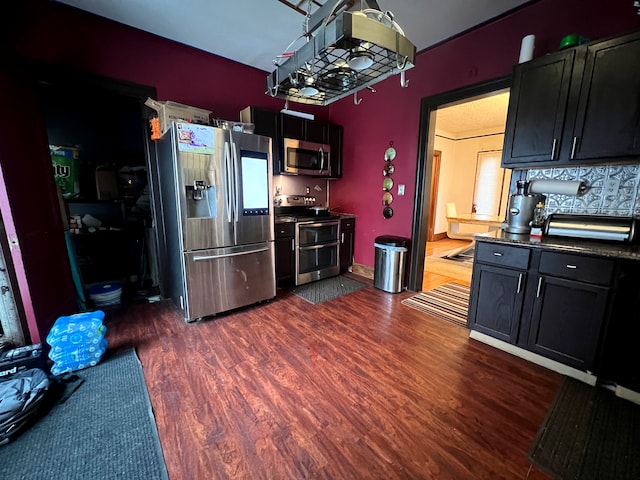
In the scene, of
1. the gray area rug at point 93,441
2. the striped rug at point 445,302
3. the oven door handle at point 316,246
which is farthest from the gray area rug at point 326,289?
the gray area rug at point 93,441

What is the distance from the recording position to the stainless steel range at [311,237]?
3.38 m

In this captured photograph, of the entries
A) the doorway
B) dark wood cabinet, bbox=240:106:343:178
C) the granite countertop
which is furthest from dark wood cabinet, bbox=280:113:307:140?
the granite countertop

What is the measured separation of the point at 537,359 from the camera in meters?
1.92

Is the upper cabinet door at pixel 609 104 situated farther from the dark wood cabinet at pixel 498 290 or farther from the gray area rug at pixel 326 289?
the gray area rug at pixel 326 289

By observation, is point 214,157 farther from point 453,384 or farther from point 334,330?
point 453,384

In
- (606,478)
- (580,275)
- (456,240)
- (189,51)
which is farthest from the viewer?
(456,240)

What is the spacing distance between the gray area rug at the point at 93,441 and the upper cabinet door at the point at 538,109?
3.15 metres

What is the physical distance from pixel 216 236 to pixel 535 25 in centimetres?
335

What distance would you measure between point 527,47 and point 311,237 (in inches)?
108

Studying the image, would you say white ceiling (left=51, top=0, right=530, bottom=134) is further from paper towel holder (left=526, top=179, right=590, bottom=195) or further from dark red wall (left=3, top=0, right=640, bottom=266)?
paper towel holder (left=526, top=179, right=590, bottom=195)

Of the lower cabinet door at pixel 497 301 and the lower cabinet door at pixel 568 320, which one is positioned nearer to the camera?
the lower cabinet door at pixel 568 320

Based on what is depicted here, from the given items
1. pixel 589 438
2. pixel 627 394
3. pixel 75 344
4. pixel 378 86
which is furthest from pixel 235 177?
pixel 627 394

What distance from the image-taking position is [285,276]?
3309 millimetres

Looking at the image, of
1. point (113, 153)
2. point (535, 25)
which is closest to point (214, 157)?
point (113, 153)
